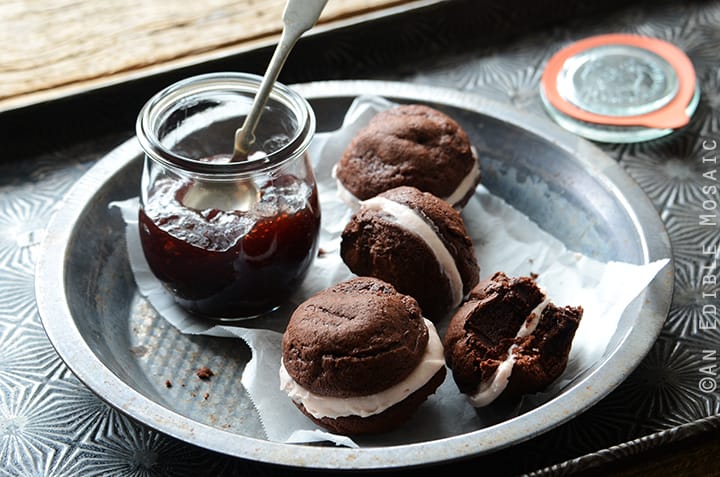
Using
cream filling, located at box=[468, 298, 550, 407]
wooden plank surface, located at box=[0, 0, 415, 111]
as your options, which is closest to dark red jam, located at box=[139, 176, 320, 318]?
cream filling, located at box=[468, 298, 550, 407]

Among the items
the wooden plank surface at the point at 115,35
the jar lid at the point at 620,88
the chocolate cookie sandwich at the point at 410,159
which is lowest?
the wooden plank surface at the point at 115,35

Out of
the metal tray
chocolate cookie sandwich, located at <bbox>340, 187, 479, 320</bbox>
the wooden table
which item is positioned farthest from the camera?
chocolate cookie sandwich, located at <bbox>340, 187, 479, 320</bbox>

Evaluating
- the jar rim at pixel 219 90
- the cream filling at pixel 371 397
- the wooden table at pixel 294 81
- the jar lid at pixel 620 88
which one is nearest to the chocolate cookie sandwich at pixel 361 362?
the cream filling at pixel 371 397

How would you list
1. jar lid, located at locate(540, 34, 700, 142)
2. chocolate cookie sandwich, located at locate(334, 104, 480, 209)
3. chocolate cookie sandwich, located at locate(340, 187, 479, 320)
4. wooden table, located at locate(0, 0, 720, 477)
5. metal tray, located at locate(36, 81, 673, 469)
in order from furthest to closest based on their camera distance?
jar lid, located at locate(540, 34, 700, 142), chocolate cookie sandwich, located at locate(334, 104, 480, 209), chocolate cookie sandwich, located at locate(340, 187, 479, 320), wooden table, located at locate(0, 0, 720, 477), metal tray, located at locate(36, 81, 673, 469)

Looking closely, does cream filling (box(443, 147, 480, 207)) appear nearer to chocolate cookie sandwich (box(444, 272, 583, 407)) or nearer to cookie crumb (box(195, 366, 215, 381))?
chocolate cookie sandwich (box(444, 272, 583, 407))

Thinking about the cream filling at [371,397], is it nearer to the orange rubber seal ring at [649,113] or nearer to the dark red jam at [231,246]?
the dark red jam at [231,246]

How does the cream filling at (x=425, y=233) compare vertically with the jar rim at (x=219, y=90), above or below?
below

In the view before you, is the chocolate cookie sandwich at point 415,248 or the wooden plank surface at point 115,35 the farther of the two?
the wooden plank surface at point 115,35
